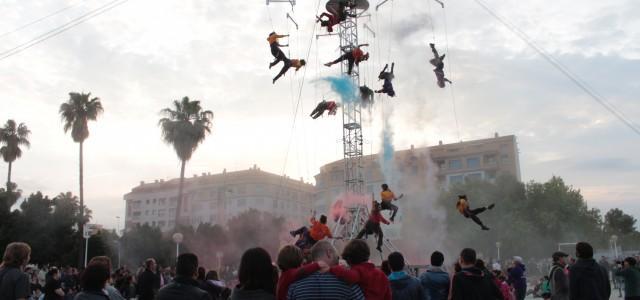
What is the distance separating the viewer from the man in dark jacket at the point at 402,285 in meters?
6.71

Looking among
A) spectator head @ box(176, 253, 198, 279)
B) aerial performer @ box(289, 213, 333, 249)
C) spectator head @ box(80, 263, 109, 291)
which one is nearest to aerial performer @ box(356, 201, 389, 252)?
aerial performer @ box(289, 213, 333, 249)

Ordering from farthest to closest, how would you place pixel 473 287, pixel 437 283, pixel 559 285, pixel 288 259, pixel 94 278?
1. pixel 559 285
2. pixel 437 283
3. pixel 473 287
4. pixel 94 278
5. pixel 288 259

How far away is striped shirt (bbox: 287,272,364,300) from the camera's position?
4461mm

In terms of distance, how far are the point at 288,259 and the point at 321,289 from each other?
53 centimetres

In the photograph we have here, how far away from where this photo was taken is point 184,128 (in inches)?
1726

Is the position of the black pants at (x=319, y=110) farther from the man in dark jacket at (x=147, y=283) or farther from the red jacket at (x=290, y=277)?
the red jacket at (x=290, y=277)

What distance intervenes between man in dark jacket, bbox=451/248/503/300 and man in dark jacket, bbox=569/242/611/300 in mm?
2356

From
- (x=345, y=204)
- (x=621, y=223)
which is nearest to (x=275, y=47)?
(x=345, y=204)

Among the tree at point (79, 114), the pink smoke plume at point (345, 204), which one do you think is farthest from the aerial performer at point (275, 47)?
the tree at point (79, 114)

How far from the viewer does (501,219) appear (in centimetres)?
5103

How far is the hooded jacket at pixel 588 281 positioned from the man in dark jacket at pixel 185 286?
233 inches

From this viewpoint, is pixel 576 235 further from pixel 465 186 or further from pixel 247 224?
pixel 247 224

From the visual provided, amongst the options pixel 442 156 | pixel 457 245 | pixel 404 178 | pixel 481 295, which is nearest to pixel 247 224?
pixel 404 178

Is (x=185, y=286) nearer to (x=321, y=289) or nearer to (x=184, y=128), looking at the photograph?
(x=321, y=289)
